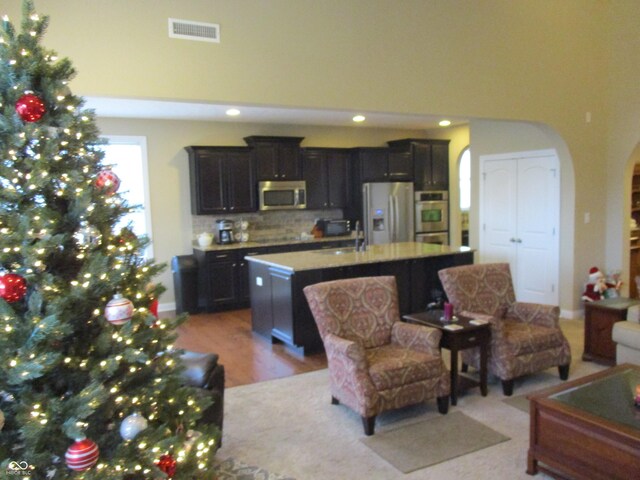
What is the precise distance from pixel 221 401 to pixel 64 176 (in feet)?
6.01

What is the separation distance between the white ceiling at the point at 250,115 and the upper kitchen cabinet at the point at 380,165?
0.49 meters

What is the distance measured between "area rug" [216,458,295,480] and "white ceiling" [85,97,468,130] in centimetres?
367

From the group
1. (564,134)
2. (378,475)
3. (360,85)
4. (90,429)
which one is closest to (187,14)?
(360,85)

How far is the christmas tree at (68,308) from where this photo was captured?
1.67m

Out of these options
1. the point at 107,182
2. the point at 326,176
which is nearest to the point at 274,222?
the point at 326,176

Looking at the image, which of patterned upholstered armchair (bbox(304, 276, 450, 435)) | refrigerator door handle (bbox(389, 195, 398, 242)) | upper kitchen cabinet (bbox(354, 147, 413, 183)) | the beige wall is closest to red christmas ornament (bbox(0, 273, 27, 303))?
patterned upholstered armchair (bbox(304, 276, 450, 435))

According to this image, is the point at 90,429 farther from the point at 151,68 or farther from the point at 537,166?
the point at 537,166

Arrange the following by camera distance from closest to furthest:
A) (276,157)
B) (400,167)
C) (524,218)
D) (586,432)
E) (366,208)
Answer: (586,432)
(524,218)
(276,157)
(366,208)
(400,167)

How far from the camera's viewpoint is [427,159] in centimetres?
912

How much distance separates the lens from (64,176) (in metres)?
1.81

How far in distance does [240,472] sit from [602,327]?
11.5 ft

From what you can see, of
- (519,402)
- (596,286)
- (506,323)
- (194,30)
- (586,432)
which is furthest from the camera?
(596,286)

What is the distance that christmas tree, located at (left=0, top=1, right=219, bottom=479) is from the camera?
167 cm

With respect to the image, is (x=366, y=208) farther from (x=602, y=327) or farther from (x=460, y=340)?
(x=460, y=340)
